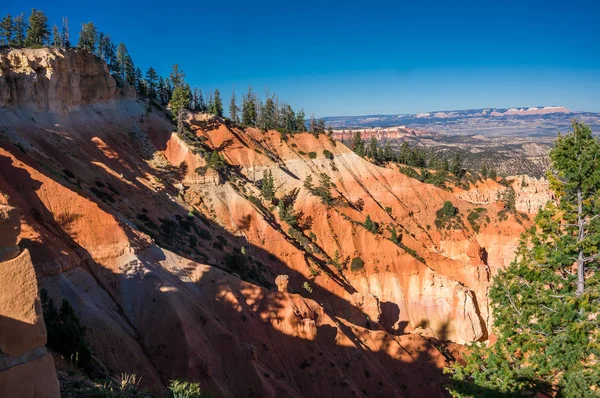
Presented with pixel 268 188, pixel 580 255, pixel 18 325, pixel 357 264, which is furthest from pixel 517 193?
pixel 18 325

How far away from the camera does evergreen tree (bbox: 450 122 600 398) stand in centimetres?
1021

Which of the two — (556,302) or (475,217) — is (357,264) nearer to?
(475,217)

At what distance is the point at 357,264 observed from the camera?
176 ft

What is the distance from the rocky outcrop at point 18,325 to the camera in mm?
5906

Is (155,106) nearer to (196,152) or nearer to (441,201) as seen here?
(196,152)

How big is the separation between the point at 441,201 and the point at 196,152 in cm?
4073

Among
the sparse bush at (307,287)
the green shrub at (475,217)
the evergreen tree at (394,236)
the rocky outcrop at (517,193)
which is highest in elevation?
the rocky outcrop at (517,193)

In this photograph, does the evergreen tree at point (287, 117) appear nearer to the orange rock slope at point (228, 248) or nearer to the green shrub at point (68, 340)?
the orange rock slope at point (228, 248)

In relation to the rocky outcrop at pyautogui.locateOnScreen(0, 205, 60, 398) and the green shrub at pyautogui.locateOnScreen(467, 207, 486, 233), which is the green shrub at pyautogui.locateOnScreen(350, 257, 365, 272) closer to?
the green shrub at pyautogui.locateOnScreen(467, 207, 486, 233)

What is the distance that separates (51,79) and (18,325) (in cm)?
4563

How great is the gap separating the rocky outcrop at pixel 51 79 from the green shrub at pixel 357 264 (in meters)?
38.9

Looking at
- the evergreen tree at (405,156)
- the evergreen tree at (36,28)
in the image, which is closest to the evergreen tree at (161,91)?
the evergreen tree at (36,28)

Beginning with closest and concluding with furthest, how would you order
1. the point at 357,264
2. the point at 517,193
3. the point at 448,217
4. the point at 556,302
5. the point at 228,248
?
the point at 556,302 < the point at 228,248 < the point at 357,264 < the point at 448,217 < the point at 517,193

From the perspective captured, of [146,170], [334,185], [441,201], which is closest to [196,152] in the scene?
[146,170]
